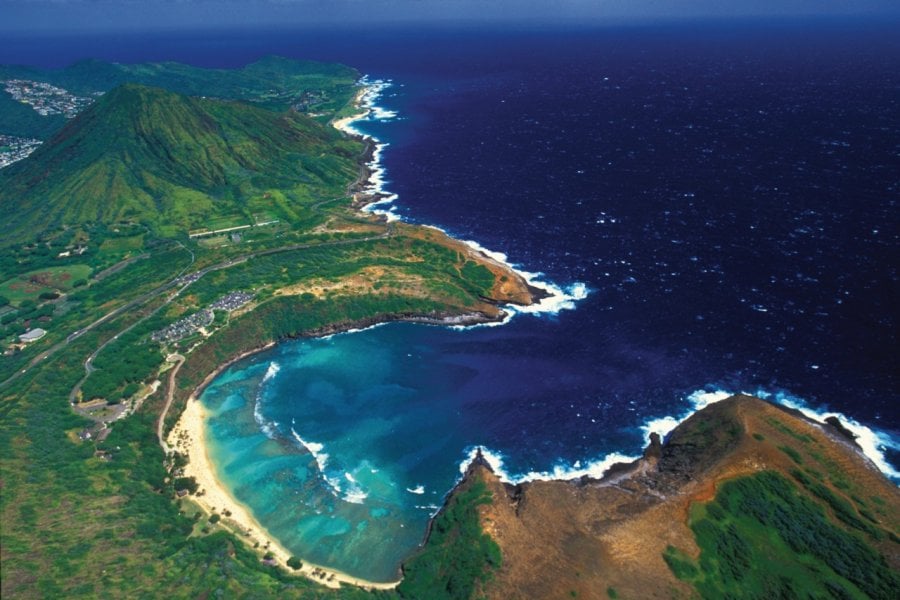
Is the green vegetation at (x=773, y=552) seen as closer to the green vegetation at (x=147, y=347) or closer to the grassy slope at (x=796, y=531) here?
the grassy slope at (x=796, y=531)

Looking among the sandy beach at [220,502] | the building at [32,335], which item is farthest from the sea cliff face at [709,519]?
the building at [32,335]

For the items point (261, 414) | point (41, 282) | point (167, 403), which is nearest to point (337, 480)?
point (261, 414)

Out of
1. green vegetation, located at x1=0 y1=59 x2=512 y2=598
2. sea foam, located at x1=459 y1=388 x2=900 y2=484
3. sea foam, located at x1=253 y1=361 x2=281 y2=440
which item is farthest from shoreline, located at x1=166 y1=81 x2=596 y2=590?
sea foam, located at x1=253 y1=361 x2=281 y2=440

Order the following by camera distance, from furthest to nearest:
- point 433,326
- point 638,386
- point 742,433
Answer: point 433,326
point 638,386
point 742,433

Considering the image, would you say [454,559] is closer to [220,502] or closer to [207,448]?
[220,502]

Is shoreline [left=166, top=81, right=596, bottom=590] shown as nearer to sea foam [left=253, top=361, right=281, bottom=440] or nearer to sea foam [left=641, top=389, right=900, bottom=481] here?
sea foam [left=253, top=361, right=281, bottom=440]

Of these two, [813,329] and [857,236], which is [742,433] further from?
[857,236]

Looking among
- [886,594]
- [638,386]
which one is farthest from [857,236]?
[886,594]
